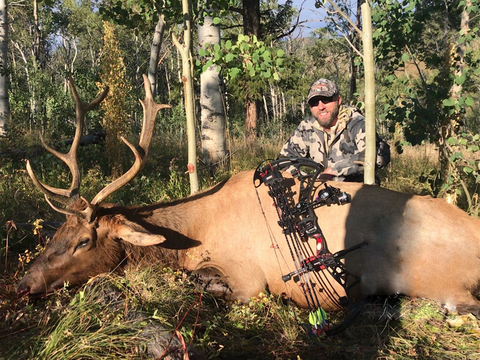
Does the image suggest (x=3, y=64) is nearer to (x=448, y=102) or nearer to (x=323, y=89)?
(x=323, y=89)

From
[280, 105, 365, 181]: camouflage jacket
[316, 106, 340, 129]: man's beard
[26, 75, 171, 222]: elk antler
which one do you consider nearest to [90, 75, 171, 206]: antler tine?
[26, 75, 171, 222]: elk antler

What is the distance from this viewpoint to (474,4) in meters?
4.99

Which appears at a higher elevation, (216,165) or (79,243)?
(216,165)

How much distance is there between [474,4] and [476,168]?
203 centimetres

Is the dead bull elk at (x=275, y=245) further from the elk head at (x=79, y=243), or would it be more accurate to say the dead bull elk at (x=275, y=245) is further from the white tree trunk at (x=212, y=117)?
the white tree trunk at (x=212, y=117)

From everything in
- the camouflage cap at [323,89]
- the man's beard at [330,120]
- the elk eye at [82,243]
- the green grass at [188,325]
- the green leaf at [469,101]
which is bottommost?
the green grass at [188,325]

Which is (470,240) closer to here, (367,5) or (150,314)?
(367,5)

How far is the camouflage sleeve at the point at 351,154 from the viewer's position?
4723 millimetres

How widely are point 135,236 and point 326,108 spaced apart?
2838 mm

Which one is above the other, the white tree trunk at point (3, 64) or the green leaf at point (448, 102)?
the white tree trunk at point (3, 64)

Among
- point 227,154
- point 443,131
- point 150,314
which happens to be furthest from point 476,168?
point 150,314

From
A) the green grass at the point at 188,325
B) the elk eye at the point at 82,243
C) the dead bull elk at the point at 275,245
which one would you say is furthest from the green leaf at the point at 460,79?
the elk eye at the point at 82,243

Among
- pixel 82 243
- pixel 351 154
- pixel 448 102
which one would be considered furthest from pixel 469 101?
pixel 82 243

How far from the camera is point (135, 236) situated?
3.45m
